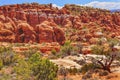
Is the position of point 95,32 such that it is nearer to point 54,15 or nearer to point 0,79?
point 54,15

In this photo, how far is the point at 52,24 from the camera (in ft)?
292

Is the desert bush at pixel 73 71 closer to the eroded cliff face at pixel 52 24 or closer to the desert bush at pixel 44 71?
the desert bush at pixel 44 71

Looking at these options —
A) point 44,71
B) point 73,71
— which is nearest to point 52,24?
point 73,71

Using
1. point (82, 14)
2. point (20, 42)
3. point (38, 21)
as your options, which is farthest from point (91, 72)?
point (82, 14)

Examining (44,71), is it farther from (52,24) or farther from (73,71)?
(52,24)

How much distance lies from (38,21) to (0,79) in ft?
277

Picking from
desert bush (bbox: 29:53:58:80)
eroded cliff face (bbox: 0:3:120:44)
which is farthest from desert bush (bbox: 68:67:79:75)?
eroded cliff face (bbox: 0:3:120:44)

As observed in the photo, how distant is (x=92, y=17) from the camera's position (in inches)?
5022

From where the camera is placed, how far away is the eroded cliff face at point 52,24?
275 feet

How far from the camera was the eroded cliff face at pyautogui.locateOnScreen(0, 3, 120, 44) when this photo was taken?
3302 inches

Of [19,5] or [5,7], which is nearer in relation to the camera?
[5,7]

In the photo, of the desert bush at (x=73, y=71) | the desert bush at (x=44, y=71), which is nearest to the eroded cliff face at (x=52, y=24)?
the desert bush at (x=73, y=71)

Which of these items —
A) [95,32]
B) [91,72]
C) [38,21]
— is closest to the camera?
[91,72]

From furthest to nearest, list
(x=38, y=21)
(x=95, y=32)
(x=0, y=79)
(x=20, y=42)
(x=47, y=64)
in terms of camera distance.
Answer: (x=38, y=21) < (x=95, y=32) < (x=20, y=42) < (x=47, y=64) < (x=0, y=79)
